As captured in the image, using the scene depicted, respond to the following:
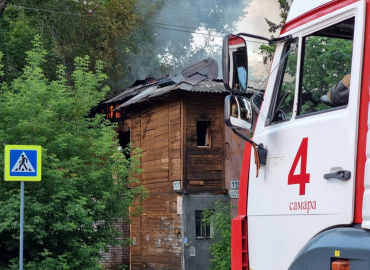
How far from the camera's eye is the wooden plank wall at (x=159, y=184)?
24312 mm

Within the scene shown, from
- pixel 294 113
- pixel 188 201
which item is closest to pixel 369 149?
pixel 294 113

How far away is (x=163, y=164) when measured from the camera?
2525 centimetres

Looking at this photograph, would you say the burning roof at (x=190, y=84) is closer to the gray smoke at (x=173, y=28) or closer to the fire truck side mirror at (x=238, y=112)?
the gray smoke at (x=173, y=28)

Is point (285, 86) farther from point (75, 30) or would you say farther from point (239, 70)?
point (75, 30)

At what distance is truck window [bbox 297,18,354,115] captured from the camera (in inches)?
149

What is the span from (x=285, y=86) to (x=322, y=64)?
18.5 inches

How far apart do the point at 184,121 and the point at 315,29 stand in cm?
2023

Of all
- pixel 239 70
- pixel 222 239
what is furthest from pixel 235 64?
pixel 222 239

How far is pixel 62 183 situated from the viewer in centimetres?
1454

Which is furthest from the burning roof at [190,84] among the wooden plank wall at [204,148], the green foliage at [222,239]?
the green foliage at [222,239]

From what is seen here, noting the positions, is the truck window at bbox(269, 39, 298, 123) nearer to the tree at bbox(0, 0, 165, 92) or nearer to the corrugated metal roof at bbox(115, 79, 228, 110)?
A: the corrugated metal roof at bbox(115, 79, 228, 110)

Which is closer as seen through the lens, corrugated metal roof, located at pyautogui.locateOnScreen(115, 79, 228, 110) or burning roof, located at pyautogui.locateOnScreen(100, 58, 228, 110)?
corrugated metal roof, located at pyautogui.locateOnScreen(115, 79, 228, 110)

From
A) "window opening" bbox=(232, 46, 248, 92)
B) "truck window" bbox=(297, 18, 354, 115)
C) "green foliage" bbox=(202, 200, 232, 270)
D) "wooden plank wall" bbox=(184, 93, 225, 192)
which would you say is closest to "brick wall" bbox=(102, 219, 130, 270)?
"wooden plank wall" bbox=(184, 93, 225, 192)

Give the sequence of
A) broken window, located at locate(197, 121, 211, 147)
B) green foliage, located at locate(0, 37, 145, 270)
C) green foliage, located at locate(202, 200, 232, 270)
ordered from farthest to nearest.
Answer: broken window, located at locate(197, 121, 211, 147), green foliage, located at locate(202, 200, 232, 270), green foliage, located at locate(0, 37, 145, 270)
